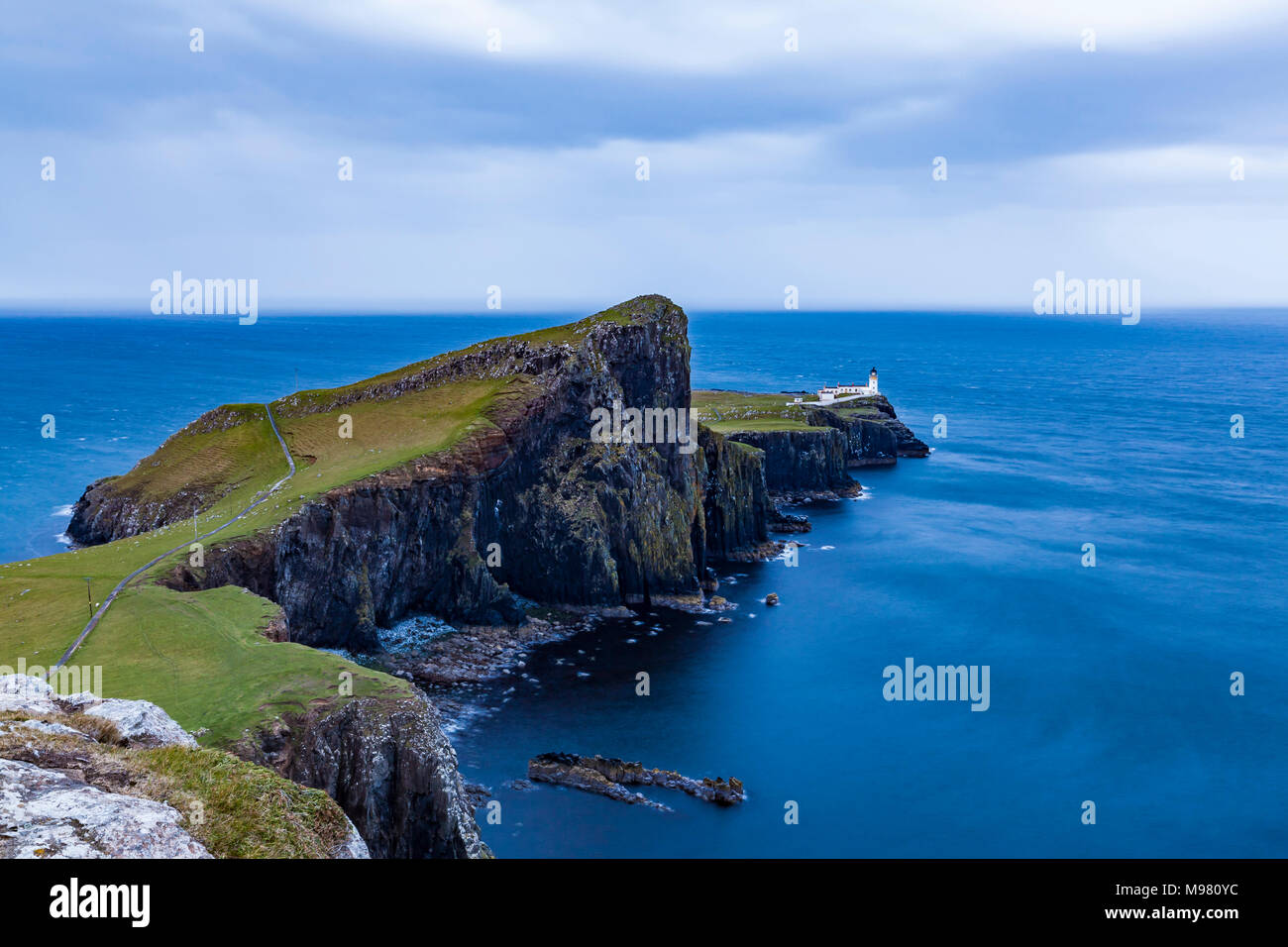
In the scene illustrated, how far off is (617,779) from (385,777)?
2067cm

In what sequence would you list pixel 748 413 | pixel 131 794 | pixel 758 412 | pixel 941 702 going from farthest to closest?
pixel 758 412, pixel 748 413, pixel 941 702, pixel 131 794

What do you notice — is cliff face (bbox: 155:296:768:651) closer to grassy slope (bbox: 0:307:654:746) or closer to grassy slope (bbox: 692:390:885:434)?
grassy slope (bbox: 0:307:654:746)

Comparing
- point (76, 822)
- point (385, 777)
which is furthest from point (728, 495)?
point (76, 822)

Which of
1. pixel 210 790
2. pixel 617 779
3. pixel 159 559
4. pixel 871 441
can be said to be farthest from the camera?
pixel 871 441

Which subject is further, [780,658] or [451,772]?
[780,658]

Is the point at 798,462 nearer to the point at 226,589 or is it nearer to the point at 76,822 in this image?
the point at 226,589

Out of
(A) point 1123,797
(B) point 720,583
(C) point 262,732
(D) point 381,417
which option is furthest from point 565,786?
(D) point 381,417

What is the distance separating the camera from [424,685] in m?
73.2

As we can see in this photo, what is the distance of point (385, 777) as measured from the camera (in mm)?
43594

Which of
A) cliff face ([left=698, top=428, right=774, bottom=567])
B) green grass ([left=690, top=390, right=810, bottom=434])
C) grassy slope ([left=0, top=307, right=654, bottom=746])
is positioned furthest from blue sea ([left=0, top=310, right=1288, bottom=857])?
green grass ([left=690, top=390, right=810, bottom=434])

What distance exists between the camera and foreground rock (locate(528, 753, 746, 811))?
58969 mm

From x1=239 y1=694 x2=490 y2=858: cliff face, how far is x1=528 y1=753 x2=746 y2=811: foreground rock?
16.1m

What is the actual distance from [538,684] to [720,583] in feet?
114

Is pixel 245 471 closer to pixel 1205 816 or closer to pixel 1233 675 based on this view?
pixel 1205 816
